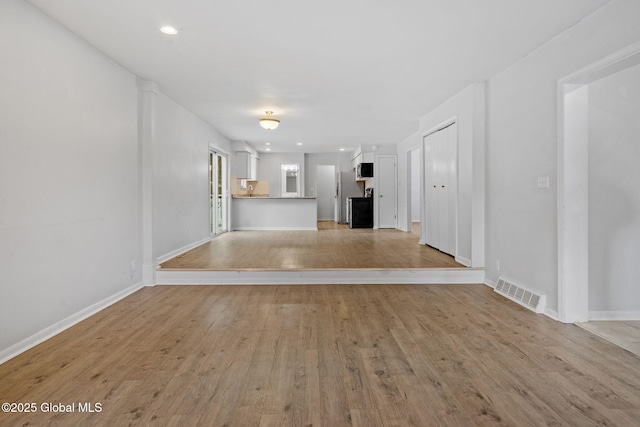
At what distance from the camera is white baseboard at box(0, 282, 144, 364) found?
2.29 metres

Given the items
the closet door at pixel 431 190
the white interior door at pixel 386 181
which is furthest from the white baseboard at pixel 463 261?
the white interior door at pixel 386 181

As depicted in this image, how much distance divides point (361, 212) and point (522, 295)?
6407 millimetres

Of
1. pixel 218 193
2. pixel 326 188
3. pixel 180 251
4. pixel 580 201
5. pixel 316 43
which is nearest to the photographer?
pixel 580 201

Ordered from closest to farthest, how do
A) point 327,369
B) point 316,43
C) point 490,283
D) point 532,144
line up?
1. point 327,369
2. point 316,43
3. point 532,144
4. point 490,283

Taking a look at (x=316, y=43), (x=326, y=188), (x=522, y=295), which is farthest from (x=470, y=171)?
(x=326, y=188)

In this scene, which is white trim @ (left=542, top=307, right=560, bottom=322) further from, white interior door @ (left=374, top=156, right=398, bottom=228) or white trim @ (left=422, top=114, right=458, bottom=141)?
white interior door @ (left=374, top=156, right=398, bottom=228)

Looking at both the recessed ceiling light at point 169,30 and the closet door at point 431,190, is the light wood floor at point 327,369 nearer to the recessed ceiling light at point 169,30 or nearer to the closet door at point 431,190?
the recessed ceiling light at point 169,30

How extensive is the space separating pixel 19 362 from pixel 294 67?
3506 millimetres

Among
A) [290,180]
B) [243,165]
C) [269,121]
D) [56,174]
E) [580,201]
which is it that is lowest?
[580,201]

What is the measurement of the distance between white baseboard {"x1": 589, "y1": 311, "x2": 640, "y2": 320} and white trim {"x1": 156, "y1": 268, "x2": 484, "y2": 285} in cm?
136

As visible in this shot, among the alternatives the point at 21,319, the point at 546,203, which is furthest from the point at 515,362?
the point at 21,319

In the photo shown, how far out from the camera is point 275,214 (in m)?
9.22

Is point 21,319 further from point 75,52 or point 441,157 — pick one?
point 441,157

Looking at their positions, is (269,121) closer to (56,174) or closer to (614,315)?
(56,174)
